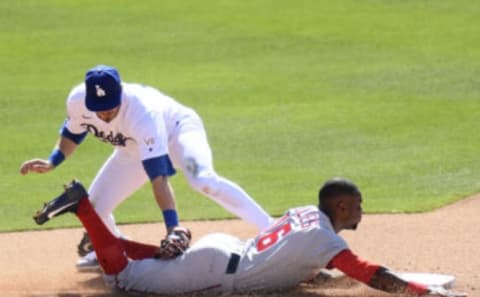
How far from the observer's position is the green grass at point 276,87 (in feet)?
35.5

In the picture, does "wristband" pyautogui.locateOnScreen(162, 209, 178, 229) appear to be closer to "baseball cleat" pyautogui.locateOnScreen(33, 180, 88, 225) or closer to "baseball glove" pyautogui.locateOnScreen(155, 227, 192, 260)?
"baseball glove" pyautogui.locateOnScreen(155, 227, 192, 260)

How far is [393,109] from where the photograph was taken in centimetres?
1376

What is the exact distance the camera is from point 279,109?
14.0m

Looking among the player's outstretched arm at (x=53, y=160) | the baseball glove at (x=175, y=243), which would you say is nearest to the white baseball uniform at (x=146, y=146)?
the player's outstretched arm at (x=53, y=160)

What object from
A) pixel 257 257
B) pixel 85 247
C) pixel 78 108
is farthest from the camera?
pixel 85 247

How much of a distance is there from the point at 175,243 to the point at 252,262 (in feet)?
1.49

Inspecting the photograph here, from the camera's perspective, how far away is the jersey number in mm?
6605

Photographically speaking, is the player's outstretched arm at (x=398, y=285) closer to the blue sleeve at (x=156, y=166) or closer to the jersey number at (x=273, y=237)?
the jersey number at (x=273, y=237)

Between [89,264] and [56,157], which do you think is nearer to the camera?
[56,157]

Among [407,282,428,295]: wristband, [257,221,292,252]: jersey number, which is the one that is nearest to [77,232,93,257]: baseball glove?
[257,221,292,252]: jersey number

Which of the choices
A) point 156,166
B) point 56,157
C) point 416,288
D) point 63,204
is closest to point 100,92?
point 156,166

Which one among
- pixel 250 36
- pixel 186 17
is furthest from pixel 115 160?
pixel 186 17

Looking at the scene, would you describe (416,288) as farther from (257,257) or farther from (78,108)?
(78,108)

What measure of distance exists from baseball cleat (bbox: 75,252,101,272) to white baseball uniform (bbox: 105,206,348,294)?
895 mm
